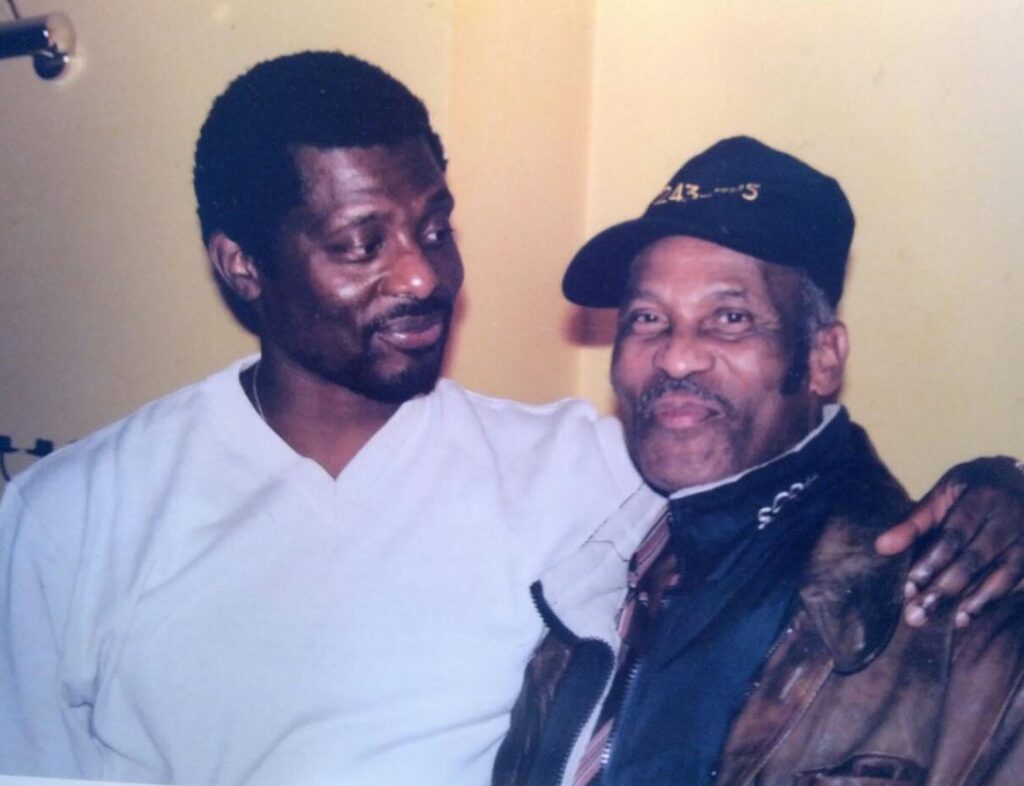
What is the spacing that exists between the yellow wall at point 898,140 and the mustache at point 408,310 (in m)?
0.31

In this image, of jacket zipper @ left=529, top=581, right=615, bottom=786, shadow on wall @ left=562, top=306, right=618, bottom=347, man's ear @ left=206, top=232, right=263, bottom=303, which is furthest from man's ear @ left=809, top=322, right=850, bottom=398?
man's ear @ left=206, top=232, right=263, bottom=303

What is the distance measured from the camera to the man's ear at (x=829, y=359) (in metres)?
1.18

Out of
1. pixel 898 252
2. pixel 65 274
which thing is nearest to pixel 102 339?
pixel 65 274

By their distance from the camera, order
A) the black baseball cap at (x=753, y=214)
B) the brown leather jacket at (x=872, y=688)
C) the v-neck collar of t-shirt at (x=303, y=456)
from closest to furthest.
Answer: the brown leather jacket at (x=872, y=688) < the black baseball cap at (x=753, y=214) < the v-neck collar of t-shirt at (x=303, y=456)

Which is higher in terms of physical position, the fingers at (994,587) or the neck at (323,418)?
the neck at (323,418)

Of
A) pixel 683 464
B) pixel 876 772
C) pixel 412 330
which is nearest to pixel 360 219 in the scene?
pixel 412 330

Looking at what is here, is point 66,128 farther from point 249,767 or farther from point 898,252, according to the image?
point 898,252

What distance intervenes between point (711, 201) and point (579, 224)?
18 cm

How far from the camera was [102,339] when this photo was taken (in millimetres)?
1320

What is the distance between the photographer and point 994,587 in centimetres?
101

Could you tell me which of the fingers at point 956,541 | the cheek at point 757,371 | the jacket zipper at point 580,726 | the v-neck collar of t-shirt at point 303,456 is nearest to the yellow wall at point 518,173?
the v-neck collar of t-shirt at point 303,456

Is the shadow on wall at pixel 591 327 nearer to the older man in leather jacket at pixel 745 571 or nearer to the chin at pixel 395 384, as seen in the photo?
the older man in leather jacket at pixel 745 571

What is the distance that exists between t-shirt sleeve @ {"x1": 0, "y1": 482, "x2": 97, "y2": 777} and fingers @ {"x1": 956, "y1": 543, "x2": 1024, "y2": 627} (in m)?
0.95

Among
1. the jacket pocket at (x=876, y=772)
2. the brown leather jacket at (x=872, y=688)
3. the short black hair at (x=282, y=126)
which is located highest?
the short black hair at (x=282, y=126)
